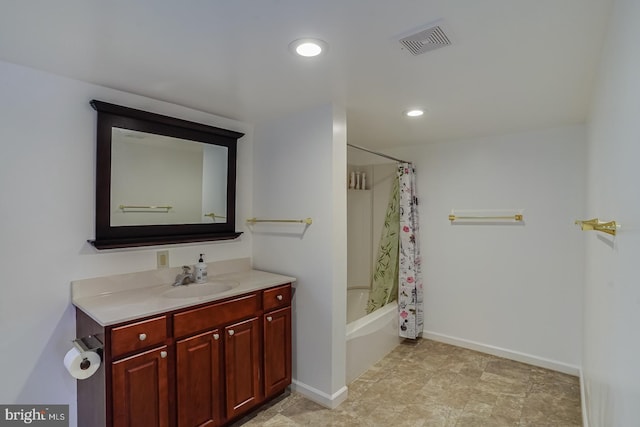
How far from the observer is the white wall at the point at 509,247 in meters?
2.86

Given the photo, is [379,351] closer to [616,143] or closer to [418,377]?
[418,377]

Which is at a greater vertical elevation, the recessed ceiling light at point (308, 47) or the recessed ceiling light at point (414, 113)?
the recessed ceiling light at point (414, 113)

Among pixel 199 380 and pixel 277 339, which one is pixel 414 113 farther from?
pixel 199 380

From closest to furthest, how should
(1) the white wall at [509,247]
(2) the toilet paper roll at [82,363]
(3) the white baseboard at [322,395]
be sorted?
(2) the toilet paper roll at [82,363] → (3) the white baseboard at [322,395] → (1) the white wall at [509,247]

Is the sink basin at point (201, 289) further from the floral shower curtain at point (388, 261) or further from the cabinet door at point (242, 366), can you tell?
the floral shower curtain at point (388, 261)

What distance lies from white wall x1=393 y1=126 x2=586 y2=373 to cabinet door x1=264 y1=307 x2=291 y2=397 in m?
1.85

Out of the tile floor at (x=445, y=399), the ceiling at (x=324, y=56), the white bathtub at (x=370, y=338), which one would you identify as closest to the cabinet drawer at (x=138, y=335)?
the tile floor at (x=445, y=399)

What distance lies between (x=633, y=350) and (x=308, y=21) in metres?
1.47

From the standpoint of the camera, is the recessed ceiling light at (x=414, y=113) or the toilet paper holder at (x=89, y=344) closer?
the toilet paper holder at (x=89, y=344)

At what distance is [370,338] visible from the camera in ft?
9.74

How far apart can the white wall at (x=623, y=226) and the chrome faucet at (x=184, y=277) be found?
2.25 m

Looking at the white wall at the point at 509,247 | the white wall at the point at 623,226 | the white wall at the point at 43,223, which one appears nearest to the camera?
the white wall at the point at 623,226

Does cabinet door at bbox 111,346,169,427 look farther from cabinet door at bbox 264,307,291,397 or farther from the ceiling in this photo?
the ceiling

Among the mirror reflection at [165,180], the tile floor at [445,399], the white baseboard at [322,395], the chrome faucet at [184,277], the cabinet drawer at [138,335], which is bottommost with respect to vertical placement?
the tile floor at [445,399]
